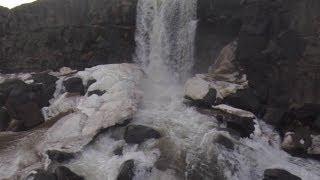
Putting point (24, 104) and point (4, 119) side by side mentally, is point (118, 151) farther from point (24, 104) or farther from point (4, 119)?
point (4, 119)

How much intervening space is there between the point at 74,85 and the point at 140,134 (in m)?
6.66

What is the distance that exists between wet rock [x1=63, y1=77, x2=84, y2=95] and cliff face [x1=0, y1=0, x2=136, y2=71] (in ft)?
11.9

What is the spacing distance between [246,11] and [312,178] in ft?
27.5

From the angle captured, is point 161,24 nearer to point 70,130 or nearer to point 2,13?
point 70,130

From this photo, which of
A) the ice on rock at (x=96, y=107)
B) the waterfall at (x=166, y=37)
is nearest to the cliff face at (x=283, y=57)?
the waterfall at (x=166, y=37)

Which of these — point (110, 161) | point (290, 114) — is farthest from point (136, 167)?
point (290, 114)

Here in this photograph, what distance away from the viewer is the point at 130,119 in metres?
16.0

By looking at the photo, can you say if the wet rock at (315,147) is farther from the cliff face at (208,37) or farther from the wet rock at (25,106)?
the wet rock at (25,106)

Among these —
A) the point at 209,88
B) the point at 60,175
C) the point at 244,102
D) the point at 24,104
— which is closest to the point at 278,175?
the point at 244,102

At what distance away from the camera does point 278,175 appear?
507 inches

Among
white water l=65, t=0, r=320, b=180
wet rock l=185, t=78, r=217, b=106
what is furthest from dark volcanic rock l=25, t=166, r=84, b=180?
wet rock l=185, t=78, r=217, b=106

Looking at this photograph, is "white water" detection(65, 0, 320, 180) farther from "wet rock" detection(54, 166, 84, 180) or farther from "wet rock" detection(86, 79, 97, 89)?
"wet rock" detection(86, 79, 97, 89)

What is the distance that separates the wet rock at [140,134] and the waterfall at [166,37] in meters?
7.31

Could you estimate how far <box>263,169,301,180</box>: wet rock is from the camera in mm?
12866
